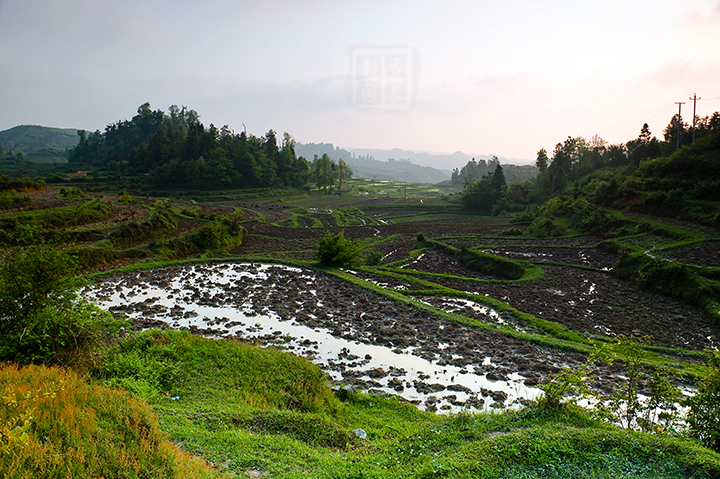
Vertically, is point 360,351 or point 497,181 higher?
point 497,181

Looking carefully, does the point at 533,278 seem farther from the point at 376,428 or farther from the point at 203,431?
the point at 203,431

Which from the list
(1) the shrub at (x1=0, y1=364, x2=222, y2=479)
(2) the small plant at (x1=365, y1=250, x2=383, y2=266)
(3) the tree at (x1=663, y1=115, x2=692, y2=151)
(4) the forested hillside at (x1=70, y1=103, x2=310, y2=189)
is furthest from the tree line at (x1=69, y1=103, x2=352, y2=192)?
(1) the shrub at (x1=0, y1=364, x2=222, y2=479)

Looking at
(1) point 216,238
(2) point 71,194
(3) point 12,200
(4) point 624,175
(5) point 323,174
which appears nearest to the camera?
(3) point 12,200

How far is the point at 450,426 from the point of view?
6844 mm

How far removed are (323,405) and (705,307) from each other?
16.6 metres

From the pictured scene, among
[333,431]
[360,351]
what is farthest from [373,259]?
[333,431]

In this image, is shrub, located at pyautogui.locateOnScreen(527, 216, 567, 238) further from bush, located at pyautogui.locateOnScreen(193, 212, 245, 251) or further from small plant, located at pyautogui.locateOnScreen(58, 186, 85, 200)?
small plant, located at pyautogui.locateOnScreen(58, 186, 85, 200)

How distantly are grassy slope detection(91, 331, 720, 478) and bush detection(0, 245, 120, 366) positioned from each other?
0.88 meters

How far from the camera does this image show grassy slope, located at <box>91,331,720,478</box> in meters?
5.31

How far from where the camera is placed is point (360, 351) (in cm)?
1166

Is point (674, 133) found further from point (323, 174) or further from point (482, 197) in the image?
point (323, 174)

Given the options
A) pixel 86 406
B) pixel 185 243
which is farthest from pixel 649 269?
pixel 185 243

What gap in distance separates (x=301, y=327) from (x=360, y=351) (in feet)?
8.87

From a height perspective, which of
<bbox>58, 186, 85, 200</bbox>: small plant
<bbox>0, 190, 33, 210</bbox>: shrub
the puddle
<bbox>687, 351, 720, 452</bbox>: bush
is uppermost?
<bbox>58, 186, 85, 200</bbox>: small plant
